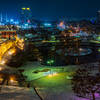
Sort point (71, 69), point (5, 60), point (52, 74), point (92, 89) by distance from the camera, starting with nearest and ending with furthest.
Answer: point (92, 89)
point (52, 74)
point (71, 69)
point (5, 60)

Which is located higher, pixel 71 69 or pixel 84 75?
pixel 84 75

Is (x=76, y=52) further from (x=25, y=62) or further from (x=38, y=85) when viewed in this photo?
(x=38, y=85)

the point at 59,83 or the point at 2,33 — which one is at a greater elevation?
the point at 2,33

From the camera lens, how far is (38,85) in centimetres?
1151

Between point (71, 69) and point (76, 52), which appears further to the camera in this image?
point (76, 52)

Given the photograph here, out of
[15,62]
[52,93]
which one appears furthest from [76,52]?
[52,93]

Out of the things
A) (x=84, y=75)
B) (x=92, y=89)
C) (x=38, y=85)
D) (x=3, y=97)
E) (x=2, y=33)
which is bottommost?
(x=38, y=85)

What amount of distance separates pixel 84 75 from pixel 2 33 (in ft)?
60.5

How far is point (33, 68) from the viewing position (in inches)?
615

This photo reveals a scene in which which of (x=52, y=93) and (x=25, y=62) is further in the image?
(x=25, y=62)

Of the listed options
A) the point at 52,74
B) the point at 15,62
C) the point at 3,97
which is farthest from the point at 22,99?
the point at 15,62

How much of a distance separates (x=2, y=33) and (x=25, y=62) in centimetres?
748

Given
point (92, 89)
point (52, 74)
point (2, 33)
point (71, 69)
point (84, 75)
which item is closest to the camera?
point (92, 89)

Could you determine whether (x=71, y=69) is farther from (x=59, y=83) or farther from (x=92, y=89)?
(x=92, y=89)
